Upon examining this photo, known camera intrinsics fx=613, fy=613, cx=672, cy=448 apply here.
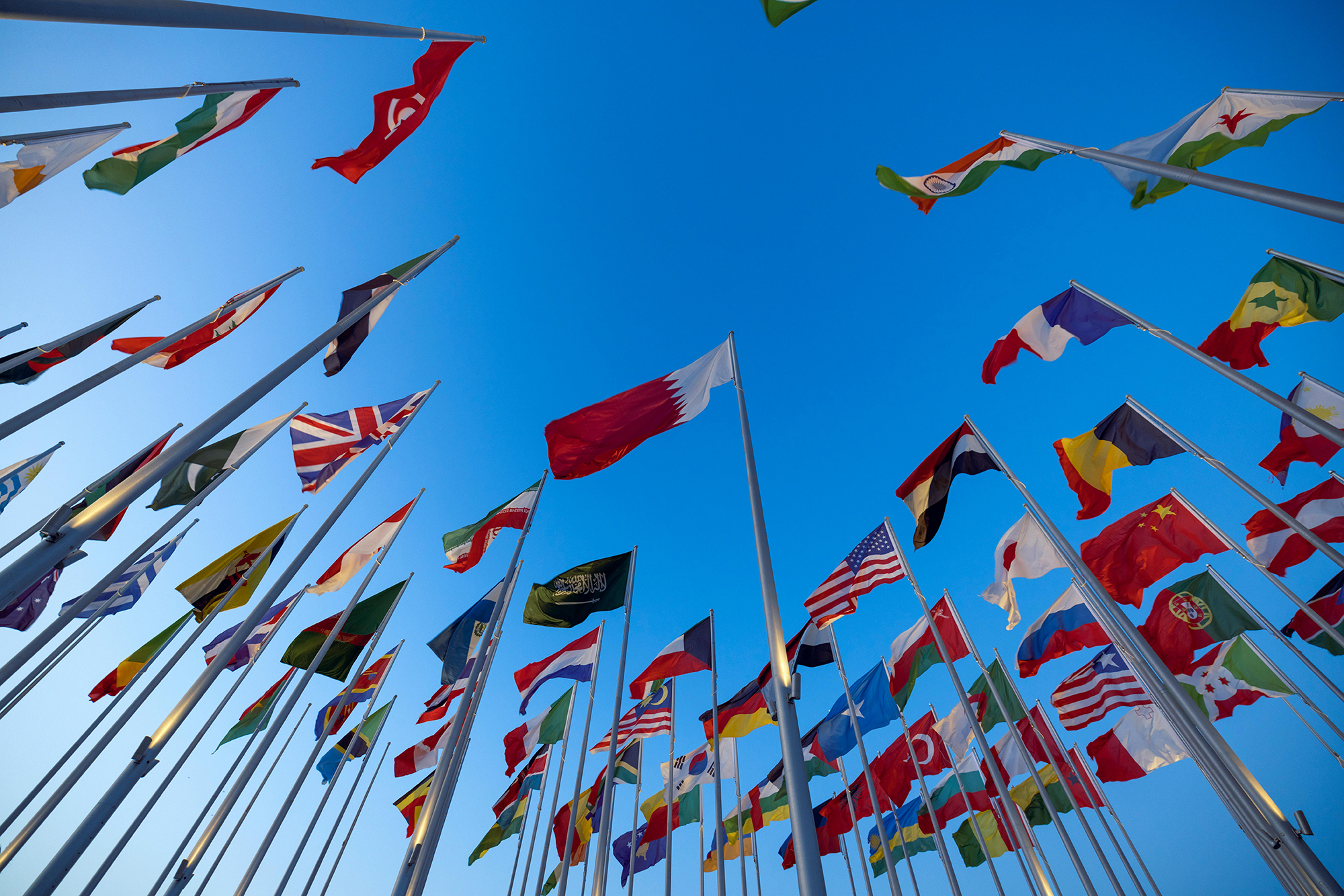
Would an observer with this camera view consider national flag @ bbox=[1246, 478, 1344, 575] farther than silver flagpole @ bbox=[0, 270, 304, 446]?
Yes

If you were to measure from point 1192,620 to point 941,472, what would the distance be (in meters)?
5.81

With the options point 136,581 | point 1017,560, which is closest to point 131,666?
point 136,581

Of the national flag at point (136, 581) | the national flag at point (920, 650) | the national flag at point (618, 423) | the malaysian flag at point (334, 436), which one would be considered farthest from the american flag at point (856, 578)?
the national flag at point (136, 581)

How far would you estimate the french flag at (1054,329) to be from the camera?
12.4m

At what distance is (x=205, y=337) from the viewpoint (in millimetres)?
11609

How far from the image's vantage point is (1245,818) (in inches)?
322

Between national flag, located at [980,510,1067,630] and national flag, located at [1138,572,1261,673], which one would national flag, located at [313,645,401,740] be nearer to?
national flag, located at [980,510,1067,630]

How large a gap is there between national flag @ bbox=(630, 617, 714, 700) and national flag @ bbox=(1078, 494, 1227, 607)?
8414 mm

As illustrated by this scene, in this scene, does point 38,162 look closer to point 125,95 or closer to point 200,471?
point 125,95

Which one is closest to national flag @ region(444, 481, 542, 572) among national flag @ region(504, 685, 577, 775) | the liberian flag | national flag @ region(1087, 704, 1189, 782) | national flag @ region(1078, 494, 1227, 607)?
national flag @ region(504, 685, 577, 775)

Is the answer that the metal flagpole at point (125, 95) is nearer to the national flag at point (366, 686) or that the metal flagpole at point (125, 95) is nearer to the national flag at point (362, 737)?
the national flag at point (366, 686)

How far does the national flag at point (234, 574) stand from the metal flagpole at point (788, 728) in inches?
438

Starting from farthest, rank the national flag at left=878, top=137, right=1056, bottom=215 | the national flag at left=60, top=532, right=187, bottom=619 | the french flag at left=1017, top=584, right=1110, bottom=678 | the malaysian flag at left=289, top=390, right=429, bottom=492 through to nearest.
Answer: the national flag at left=60, top=532, right=187, bottom=619 → the french flag at left=1017, top=584, right=1110, bottom=678 → the malaysian flag at left=289, top=390, right=429, bottom=492 → the national flag at left=878, top=137, right=1056, bottom=215

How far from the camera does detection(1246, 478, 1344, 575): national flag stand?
13.0m
